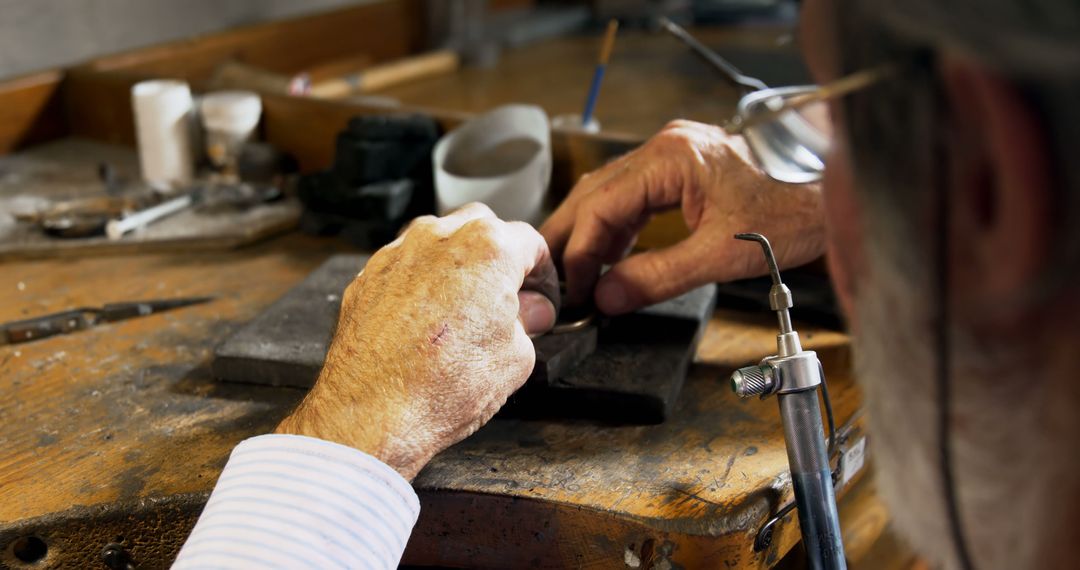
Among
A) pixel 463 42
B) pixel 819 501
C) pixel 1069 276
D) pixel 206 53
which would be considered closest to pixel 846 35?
pixel 1069 276

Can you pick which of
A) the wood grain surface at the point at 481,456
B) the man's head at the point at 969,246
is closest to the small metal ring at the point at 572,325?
the wood grain surface at the point at 481,456

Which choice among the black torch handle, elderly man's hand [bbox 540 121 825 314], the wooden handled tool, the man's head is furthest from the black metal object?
the man's head

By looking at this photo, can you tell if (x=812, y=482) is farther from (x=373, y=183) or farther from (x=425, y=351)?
(x=373, y=183)

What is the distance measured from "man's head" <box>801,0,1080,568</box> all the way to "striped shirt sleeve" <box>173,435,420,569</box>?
428 millimetres

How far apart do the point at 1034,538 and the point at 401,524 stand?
0.50 metres

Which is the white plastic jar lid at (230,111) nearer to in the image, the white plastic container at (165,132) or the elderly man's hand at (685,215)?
the white plastic container at (165,132)

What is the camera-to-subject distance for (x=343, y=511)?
785 millimetres

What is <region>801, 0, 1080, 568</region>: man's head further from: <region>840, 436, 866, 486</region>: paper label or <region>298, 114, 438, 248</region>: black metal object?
<region>298, 114, 438, 248</region>: black metal object

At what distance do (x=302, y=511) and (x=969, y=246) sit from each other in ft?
1.81

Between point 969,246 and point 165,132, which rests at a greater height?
point 969,246

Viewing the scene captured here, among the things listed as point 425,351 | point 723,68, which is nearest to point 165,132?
point 723,68

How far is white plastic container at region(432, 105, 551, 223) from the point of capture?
1338 mm

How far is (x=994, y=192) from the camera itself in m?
0.40

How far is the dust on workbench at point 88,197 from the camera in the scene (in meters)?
1.41
